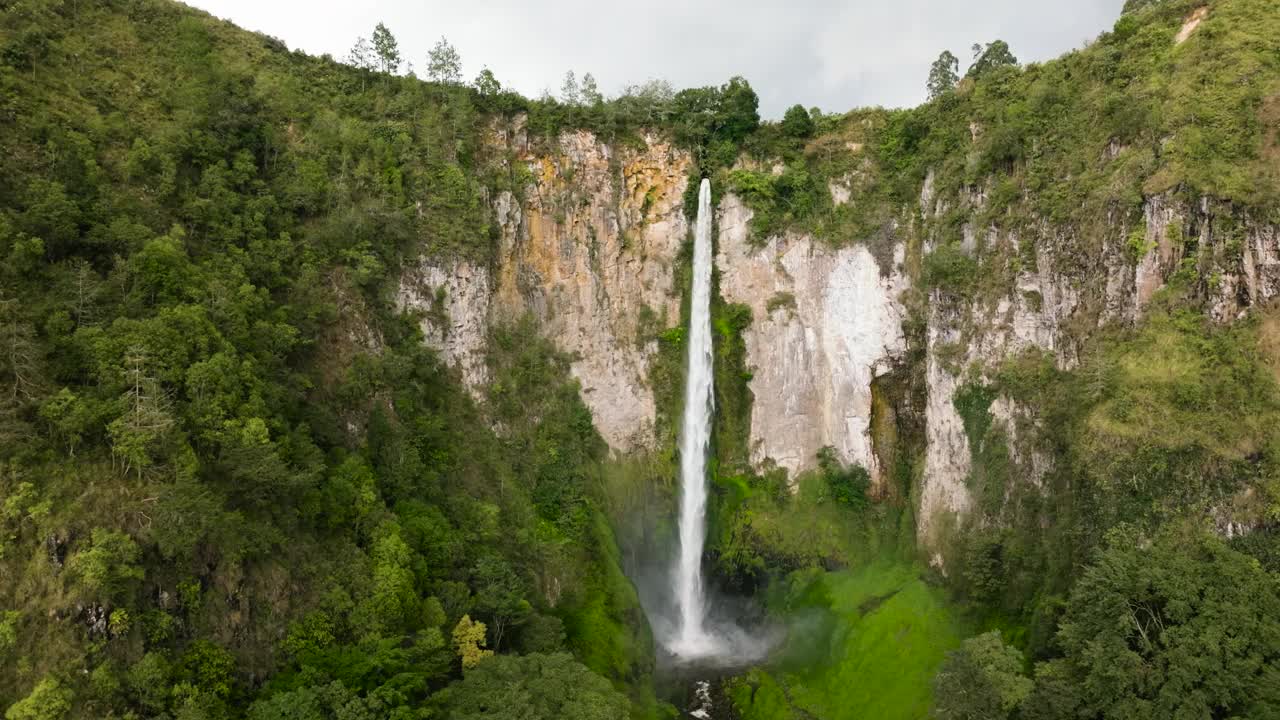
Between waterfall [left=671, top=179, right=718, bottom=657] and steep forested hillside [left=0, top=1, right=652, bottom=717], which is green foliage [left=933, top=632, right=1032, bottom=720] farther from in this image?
waterfall [left=671, top=179, right=718, bottom=657]

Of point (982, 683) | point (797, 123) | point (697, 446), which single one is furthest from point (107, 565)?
point (797, 123)

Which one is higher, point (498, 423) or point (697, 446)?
point (498, 423)

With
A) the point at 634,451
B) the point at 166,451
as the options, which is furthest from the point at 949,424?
the point at 166,451

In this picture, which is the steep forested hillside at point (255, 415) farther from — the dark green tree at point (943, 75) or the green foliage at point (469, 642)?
the dark green tree at point (943, 75)

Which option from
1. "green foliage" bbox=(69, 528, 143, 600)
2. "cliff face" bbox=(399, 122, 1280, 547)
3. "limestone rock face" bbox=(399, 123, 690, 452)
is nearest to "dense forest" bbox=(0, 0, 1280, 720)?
"green foliage" bbox=(69, 528, 143, 600)

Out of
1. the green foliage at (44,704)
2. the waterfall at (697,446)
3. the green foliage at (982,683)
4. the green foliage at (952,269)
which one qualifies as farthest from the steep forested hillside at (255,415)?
the green foliage at (952,269)

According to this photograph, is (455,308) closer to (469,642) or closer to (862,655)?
(469,642)

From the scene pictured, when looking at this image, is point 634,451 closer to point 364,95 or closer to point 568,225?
point 568,225
